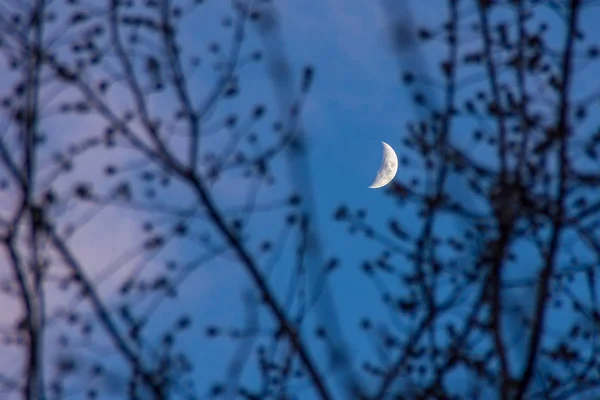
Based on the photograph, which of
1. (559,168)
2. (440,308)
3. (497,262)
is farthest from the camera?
(440,308)

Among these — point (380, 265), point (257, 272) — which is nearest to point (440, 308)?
point (380, 265)

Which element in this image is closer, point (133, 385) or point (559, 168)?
point (559, 168)

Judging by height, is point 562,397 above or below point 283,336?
below

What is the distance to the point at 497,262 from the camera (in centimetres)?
461

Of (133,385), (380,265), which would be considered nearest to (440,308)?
(380,265)

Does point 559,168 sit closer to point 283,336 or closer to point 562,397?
point 562,397

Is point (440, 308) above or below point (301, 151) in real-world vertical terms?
below

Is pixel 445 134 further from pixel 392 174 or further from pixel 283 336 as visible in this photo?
pixel 283 336

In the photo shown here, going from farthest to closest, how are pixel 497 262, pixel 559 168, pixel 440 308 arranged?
pixel 440 308
pixel 497 262
pixel 559 168

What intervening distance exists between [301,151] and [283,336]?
46.5 inches

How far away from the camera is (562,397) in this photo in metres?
4.89

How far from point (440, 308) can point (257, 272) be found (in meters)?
1.14

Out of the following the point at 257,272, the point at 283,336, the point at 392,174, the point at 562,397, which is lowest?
the point at 562,397

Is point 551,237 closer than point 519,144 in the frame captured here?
Yes
